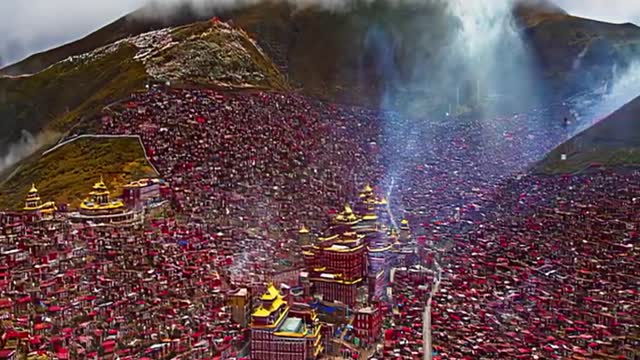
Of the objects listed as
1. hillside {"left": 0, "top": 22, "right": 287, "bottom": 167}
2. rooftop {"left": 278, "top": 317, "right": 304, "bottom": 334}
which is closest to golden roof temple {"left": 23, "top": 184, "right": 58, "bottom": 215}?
rooftop {"left": 278, "top": 317, "right": 304, "bottom": 334}

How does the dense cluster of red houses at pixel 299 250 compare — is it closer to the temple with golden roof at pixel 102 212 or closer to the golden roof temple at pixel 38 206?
the temple with golden roof at pixel 102 212

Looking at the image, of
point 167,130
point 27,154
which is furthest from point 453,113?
point 27,154

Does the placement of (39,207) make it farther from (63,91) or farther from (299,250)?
(63,91)

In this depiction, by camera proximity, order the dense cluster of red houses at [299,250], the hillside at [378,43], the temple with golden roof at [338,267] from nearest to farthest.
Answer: the dense cluster of red houses at [299,250], the temple with golden roof at [338,267], the hillside at [378,43]

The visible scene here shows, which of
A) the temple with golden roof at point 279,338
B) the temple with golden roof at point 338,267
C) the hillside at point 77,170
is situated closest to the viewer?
the temple with golden roof at point 279,338

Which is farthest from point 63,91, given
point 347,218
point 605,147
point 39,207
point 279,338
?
point 279,338

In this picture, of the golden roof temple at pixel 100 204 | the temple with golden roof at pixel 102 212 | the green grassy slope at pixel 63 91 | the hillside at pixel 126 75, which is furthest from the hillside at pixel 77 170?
the green grassy slope at pixel 63 91

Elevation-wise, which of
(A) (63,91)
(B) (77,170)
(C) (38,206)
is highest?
(A) (63,91)
